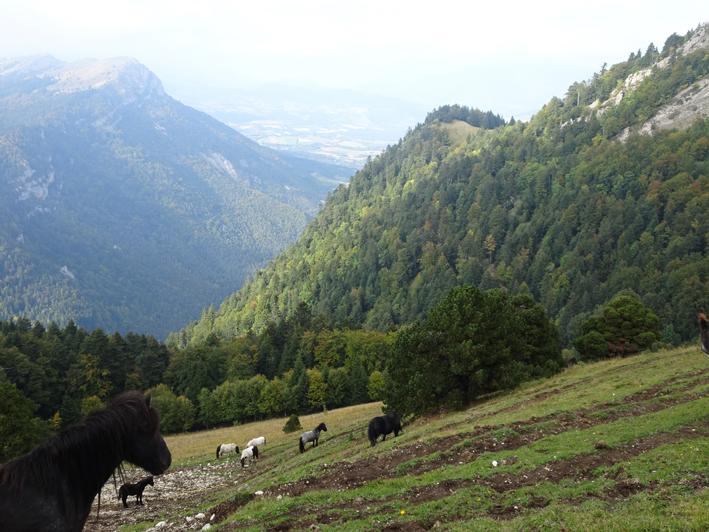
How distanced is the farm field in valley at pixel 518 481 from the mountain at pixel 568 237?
285 ft

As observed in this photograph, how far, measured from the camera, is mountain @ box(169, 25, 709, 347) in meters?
116

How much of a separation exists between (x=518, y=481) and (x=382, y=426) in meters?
13.5

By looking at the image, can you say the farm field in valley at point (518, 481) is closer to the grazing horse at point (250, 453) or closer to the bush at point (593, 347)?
the grazing horse at point (250, 453)

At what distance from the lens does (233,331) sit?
17425 centimetres

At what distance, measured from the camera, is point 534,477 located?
13211 mm

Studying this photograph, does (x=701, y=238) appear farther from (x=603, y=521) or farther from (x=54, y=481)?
(x=54, y=481)

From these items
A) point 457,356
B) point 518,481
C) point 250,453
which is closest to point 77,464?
point 518,481

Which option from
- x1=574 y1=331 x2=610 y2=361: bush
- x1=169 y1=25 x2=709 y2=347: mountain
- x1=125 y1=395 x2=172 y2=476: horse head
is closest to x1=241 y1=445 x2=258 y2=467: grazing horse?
x1=125 y1=395 x2=172 y2=476: horse head

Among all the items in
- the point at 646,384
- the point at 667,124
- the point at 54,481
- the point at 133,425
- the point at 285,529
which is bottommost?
the point at 646,384

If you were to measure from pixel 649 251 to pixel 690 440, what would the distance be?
124641 millimetres

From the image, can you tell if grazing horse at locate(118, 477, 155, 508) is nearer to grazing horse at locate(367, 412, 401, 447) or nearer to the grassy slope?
the grassy slope

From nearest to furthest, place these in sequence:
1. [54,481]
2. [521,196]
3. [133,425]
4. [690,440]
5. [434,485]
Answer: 1. [54,481]
2. [133,425]
3. [434,485]
4. [690,440]
5. [521,196]

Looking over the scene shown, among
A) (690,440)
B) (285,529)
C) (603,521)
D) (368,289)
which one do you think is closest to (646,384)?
(690,440)

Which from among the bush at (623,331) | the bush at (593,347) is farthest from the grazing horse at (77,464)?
the bush at (623,331)
